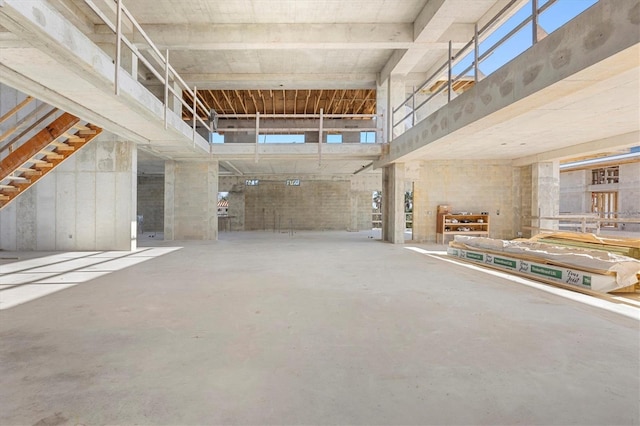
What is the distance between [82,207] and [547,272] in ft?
37.4

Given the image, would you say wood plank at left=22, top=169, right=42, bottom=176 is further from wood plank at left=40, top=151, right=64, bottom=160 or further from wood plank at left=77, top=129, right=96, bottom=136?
wood plank at left=77, top=129, right=96, bottom=136

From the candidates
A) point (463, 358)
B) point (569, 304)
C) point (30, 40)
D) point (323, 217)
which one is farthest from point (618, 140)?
point (323, 217)

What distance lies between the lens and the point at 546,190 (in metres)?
11.3

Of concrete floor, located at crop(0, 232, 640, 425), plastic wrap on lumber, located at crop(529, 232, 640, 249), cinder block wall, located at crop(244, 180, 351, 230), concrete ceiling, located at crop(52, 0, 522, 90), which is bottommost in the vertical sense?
concrete floor, located at crop(0, 232, 640, 425)

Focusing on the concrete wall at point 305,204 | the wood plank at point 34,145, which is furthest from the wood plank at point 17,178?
the concrete wall at point 305,204

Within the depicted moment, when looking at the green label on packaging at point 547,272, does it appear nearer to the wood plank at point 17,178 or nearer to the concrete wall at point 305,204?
the wood plank at point 17,178

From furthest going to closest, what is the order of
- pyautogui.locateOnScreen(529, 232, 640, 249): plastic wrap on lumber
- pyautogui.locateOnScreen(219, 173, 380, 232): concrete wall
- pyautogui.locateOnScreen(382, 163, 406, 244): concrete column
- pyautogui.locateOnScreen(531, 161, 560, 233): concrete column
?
pyautogui.locateOnScreen(219, 173, 380, 232): concrete wall, pyautogui.locateOnScreen(382, 163, 406, 244): concrete column, pyautogui.locateOnScreen(531, 161, 560, 233): concrete column, pyautogui.locateOnScreen(529, 232, 640, 249): plastic wrap on lumber

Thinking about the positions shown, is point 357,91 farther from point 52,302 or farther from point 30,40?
point 52,302

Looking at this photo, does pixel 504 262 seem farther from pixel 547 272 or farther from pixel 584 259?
pixel 584 259

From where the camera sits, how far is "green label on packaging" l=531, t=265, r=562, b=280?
5.37 meters

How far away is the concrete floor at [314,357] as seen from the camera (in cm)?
194

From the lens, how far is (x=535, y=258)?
19.5 feet

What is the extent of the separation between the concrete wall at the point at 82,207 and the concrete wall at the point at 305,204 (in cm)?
986

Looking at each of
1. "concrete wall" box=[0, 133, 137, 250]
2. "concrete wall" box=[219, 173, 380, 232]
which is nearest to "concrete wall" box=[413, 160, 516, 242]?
"concrete wall" box=[219, 173, 380, 232]
